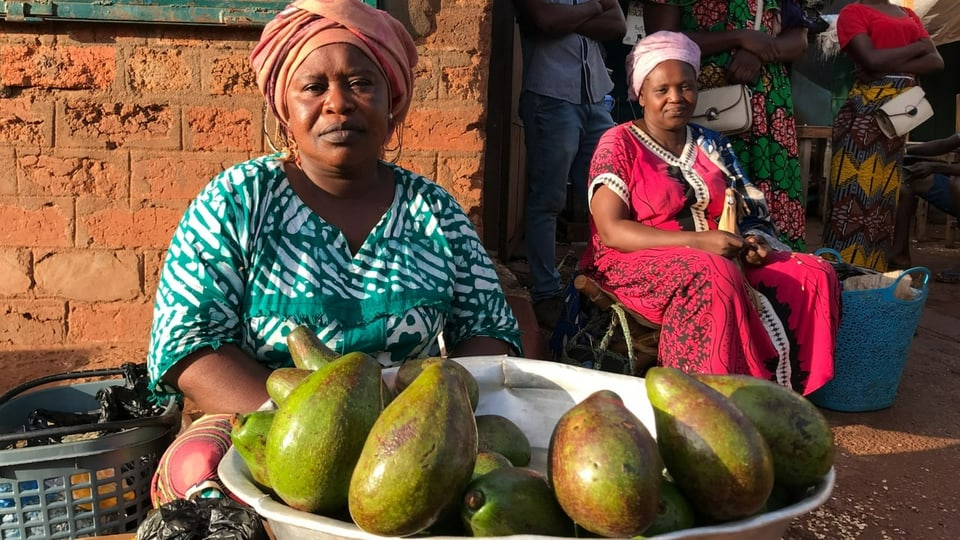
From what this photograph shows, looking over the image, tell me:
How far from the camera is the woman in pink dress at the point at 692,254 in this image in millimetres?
2898

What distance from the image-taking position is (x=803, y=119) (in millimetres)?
13070

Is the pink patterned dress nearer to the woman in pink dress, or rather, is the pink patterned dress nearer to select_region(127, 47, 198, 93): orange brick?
the woman in pink dress

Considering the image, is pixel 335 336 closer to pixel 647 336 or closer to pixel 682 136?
pixel 647 336

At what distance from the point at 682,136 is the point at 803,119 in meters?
10.7

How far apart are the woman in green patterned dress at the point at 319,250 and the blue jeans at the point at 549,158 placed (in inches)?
90.6

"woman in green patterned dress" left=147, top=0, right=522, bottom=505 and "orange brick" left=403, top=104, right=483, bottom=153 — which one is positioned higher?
"orange brick" left=403, top=104, right=483, bottom=153

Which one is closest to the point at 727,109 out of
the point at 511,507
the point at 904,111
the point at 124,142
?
the point at 904,111

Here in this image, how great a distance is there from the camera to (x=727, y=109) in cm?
388

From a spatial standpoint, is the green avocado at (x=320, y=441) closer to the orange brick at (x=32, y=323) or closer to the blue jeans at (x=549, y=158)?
the orange brick at (x=32, y=323)

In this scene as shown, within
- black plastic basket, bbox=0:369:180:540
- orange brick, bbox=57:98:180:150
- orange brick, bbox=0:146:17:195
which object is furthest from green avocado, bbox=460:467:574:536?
orange brick, bbox=0:146:17:195

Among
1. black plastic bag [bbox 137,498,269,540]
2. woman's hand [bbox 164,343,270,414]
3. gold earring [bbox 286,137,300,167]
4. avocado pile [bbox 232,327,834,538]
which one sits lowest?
black plastic bag [bbox 137,498,269,540]

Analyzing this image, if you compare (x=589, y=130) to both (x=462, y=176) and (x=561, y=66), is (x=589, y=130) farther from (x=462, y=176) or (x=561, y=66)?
(x=462, y=176)

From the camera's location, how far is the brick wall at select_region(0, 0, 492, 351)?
11.0ft

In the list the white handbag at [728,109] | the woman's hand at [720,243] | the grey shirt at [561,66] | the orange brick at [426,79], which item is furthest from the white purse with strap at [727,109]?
the orange brick at [426,79]
